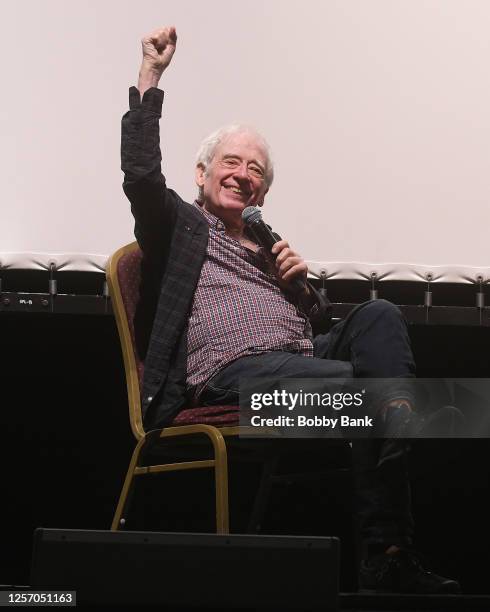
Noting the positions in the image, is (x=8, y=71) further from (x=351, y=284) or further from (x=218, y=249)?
(x=351, y=284)

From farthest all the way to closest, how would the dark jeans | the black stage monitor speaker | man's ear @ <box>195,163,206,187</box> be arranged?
man's ear @ <box>195,163,206,187</box> < the dark jeans < the black stage monitor speaker

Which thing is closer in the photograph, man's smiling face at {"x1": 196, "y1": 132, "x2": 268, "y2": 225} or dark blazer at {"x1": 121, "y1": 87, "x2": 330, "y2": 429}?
dark blazer at {"x1": 121, "y1": 87, "x2": 330, "y2": 429}

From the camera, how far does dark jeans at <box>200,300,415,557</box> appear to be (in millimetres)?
1599

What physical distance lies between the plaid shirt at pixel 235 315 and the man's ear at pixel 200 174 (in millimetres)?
182

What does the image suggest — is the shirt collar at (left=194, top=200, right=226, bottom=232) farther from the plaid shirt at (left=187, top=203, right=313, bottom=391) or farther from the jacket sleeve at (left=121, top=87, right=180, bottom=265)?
the jacket sleeve at (left=121, top=87, right=180, bottom=265)

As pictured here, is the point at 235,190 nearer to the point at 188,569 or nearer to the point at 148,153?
the point at 148,153

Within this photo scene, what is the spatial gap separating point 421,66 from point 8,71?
110 centimetres

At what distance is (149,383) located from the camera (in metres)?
1.88

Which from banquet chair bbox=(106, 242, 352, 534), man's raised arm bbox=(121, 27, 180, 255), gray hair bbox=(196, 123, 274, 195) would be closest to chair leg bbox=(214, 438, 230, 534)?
banquet chair bbox=(106, 242, 352, 534)

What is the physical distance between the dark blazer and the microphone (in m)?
0.10

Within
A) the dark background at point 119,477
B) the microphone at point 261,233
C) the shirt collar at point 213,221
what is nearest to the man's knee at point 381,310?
the microphone at point 261,233

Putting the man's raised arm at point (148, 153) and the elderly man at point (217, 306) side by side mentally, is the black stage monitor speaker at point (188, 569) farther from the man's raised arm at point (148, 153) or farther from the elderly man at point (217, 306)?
the man's raised arm at point (148, 153)

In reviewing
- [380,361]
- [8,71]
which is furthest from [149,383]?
[8,71]

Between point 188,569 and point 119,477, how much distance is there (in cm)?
132
